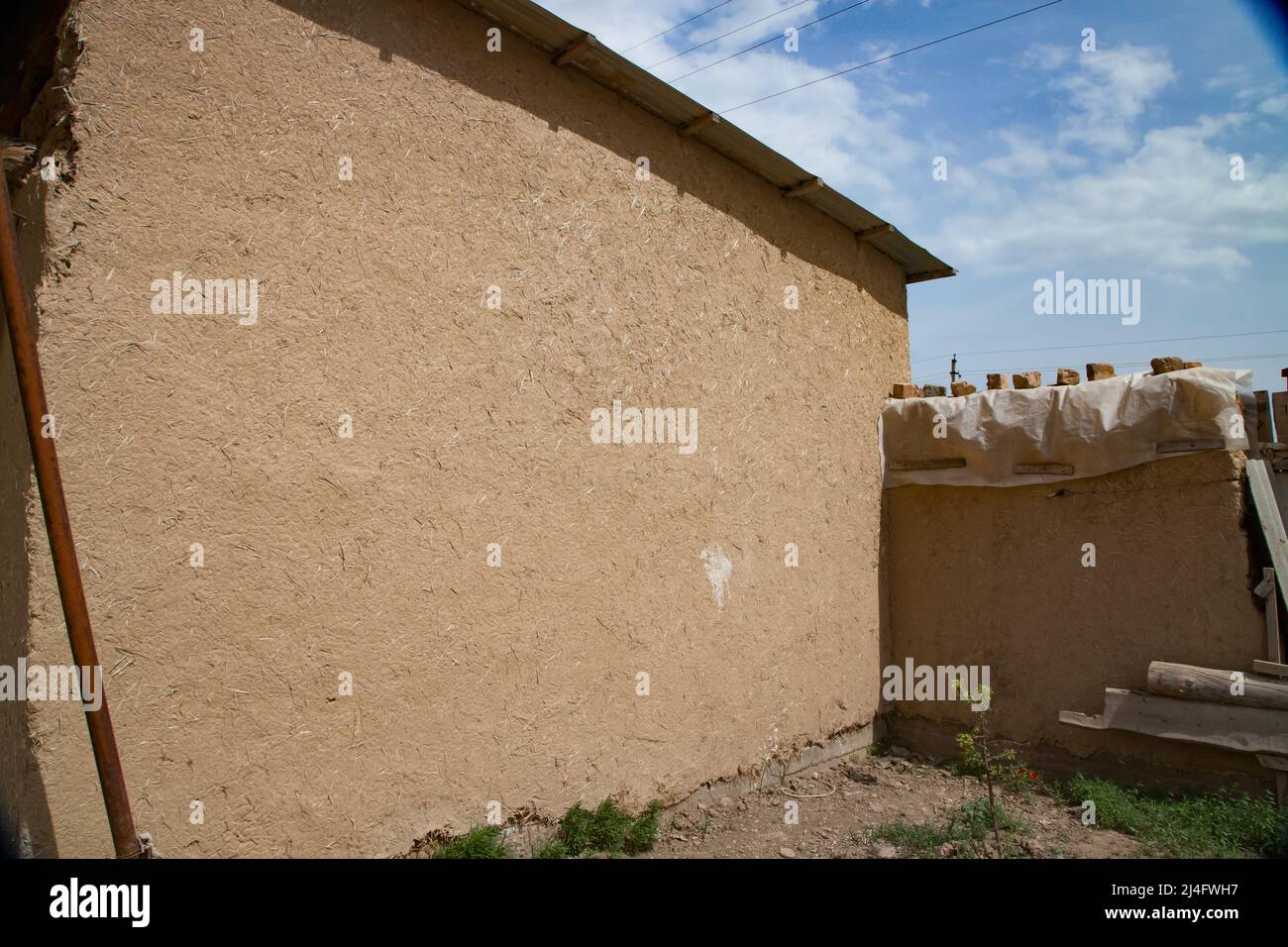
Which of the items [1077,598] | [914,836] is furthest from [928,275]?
[914,836]

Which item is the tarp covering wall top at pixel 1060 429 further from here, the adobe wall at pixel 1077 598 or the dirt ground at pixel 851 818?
the dirt ground at pixel 851 818

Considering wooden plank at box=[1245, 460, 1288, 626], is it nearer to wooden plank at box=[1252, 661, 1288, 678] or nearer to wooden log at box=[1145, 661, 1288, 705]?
wooden plank at box=[1252, 661, 1288, 678]

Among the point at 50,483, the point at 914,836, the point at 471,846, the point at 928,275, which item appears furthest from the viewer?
the point at 928,275

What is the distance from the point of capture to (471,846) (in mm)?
3844

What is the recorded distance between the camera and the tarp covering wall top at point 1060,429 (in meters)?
5.54

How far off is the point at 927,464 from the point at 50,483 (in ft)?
19.7

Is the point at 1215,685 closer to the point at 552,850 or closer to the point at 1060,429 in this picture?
the point at 1060,429

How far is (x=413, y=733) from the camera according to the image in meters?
3.76

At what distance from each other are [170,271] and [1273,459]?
6.50 metres

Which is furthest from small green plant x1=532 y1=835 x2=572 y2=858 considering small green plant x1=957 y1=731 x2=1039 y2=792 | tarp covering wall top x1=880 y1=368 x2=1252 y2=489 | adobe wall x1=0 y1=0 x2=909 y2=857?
tarp covering wall top x1=880 y1=368 x2=1252 y2=489

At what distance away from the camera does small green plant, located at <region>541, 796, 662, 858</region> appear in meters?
4.33

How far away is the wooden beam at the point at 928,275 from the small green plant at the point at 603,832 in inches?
213

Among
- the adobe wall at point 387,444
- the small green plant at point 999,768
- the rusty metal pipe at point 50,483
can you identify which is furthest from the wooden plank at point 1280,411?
the rusty metal pipe at point 50,483

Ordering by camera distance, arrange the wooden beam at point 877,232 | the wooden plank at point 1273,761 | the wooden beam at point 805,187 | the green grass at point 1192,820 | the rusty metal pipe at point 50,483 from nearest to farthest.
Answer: the rusty metal pipe at point 50,483
the green grass at point 1192,820
the wooden plank at point 1273,761
the wooden beam at point 805,187
the wooden beam at point 877,232
